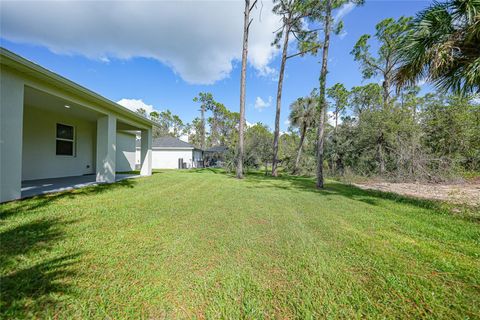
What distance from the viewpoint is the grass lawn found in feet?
5.14

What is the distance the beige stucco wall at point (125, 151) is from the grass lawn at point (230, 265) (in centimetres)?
928

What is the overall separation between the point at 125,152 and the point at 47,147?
5578 mm

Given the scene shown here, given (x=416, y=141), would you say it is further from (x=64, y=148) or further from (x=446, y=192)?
(x=64, y=148)

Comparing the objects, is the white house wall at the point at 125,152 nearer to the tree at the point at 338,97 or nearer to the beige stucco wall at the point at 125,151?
the beige stucco wall at the point at 125,151

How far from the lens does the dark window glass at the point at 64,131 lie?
8242 millimetres

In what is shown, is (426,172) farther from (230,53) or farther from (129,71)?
(129,71)

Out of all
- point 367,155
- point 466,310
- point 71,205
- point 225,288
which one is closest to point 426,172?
point 367,155

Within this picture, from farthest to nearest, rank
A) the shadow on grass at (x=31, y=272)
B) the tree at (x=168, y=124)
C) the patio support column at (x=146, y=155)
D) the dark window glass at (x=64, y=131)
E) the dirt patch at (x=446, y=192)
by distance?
the tree at (x=168, y=124) → the patio support column at (x=146, y=155) → the dark window glass at (x=64, y=131) → the dirt patch at (x=446, y=192) → the shadow on grass at (x=31, y=272)

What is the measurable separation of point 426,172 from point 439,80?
7534 mm

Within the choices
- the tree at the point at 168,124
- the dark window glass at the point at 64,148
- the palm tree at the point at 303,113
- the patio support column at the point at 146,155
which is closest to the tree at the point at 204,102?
the tree at the point at 168,124

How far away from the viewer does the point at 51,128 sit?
25.8 feet

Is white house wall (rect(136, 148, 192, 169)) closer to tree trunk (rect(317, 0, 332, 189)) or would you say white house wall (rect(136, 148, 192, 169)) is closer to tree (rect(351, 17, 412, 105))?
tree trunk (rect(317, 0, 332, 189))

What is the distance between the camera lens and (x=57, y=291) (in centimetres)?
167

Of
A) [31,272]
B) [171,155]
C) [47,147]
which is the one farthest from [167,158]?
[31,272]
